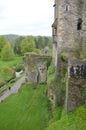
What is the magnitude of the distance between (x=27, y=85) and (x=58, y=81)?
12757mm

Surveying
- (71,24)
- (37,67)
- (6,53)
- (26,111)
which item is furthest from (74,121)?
(6,53)

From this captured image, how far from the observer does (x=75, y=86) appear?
20.1 m

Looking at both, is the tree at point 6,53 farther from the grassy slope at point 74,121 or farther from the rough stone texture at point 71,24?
the grassy slope at point 74,121

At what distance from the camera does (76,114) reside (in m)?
19.1

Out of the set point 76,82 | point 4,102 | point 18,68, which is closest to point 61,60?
point 76,82

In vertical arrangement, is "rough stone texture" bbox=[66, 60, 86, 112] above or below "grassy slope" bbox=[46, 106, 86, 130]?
above

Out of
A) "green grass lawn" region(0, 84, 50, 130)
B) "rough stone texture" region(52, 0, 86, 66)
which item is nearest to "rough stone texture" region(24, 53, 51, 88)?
"green grass lawn" region(0, 84, 50, 130)

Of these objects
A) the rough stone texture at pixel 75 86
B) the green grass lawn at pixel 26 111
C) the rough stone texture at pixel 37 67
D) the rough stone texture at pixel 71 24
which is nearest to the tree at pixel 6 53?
the rough stone texture at pixel 37 67

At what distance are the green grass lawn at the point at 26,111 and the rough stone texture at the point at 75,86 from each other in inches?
199

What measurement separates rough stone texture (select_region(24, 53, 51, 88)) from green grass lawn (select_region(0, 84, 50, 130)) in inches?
92.1

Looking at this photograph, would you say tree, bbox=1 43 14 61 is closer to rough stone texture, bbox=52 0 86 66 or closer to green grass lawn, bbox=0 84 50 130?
green grass lawn, bbox=0 84 50 130

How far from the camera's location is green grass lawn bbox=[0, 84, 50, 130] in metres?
24.0

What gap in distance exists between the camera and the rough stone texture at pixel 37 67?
121 feet

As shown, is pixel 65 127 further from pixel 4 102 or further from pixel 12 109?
pixel 4 102
